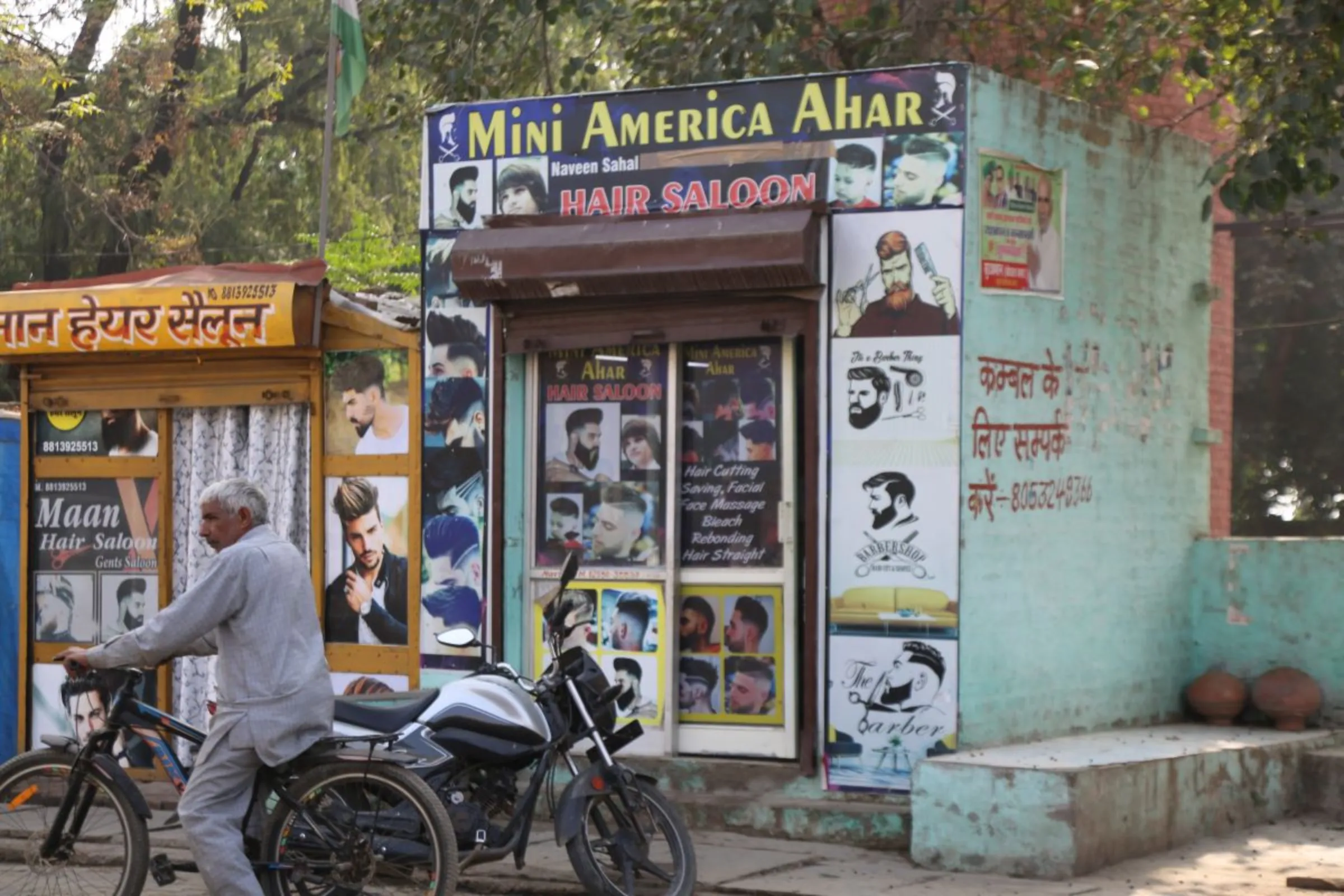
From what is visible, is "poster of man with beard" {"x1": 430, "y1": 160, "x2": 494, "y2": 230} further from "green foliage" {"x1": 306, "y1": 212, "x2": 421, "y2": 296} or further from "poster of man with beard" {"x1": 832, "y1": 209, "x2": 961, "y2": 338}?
"green foliage" {"x1": 306, "y1": 212, "x2": 421, "y2": 296}

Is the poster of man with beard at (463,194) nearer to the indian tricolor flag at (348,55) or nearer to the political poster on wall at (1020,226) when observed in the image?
the political poster on wall at (1020,226)

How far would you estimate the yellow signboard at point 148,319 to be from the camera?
10.4 metres

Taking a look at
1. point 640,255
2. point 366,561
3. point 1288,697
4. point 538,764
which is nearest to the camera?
point 538,764

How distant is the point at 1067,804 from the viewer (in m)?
8.25

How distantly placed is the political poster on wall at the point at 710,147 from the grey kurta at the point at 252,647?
12.2 feet

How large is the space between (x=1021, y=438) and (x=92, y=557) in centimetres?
561

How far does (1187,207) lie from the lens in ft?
37.0

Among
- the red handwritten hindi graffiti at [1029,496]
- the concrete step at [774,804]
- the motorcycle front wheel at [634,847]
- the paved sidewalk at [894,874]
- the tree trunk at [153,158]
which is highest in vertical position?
the tree trunk at [153,158]

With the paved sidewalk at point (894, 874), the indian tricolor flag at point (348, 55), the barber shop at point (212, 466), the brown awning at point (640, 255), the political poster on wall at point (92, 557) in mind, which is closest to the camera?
the paved sidewalk at point (894, 874)

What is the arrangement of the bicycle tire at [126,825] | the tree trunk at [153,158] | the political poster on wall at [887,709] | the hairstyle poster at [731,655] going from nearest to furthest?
the bicycle tire at [126,825], the political poster on wall at [887,709], the hairstyle poster at [731,655], the tree trunk at [153,158]

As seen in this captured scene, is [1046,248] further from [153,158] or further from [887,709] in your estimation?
[153,158]

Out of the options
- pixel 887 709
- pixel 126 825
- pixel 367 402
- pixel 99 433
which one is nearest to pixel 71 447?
pixel 99 433

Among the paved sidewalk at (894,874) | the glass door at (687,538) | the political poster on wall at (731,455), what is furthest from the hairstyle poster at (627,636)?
the paved sidewalk at (894,874)

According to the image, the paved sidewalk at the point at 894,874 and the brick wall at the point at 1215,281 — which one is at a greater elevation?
the brick wall at the point at 1215,281
